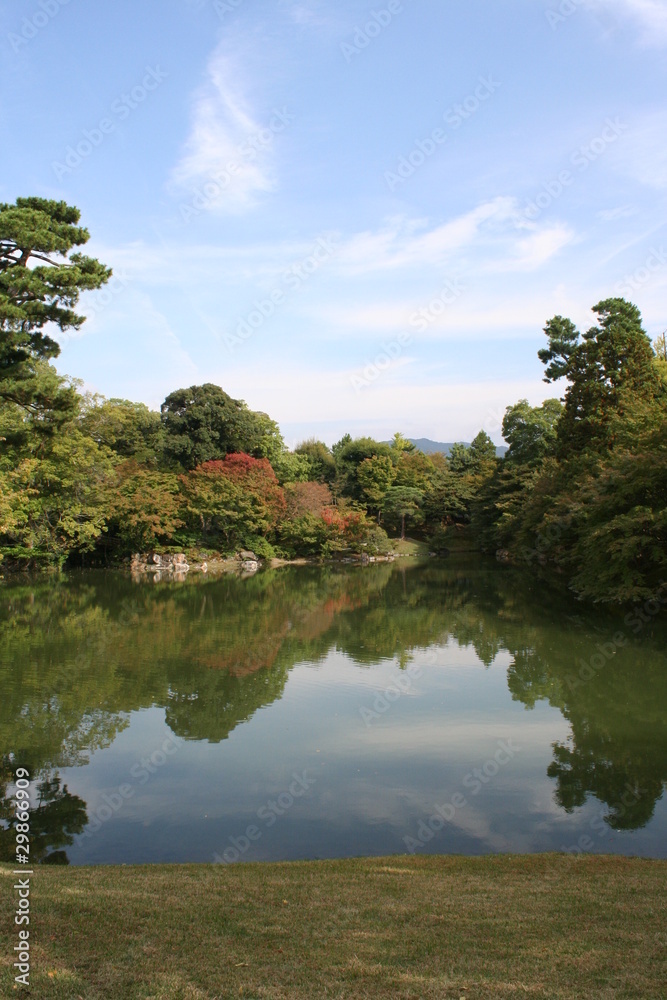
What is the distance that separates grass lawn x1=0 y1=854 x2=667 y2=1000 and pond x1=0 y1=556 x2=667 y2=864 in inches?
44.5

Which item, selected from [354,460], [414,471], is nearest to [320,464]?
[354,460]

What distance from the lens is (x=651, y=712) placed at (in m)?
9.34

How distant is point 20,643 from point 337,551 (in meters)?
23.9

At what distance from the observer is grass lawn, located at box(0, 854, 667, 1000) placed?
9.68 feet

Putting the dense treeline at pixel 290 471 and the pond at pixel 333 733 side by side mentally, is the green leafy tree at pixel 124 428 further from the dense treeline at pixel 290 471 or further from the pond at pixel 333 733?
the pond at pixel 333 733

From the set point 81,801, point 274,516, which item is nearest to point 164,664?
point 81,801

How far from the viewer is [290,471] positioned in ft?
132

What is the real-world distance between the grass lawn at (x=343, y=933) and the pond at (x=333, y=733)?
1131 mm

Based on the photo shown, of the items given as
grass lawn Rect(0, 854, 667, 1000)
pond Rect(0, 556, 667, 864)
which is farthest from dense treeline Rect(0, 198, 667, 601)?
grass lawn Rect(0, 854, 667, 1000)

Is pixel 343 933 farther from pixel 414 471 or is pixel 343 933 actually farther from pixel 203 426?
pixel 414 471

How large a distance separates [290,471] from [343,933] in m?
36.8

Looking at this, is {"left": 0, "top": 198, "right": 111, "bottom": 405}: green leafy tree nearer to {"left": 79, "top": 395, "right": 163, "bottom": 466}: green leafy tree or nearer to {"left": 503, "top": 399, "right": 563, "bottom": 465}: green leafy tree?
{"left": 79, "top": 395, "right": 163, "bottom": 466}: green leafy tree

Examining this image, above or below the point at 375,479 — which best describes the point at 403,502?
below

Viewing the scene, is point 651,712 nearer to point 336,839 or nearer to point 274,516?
point 336,839
